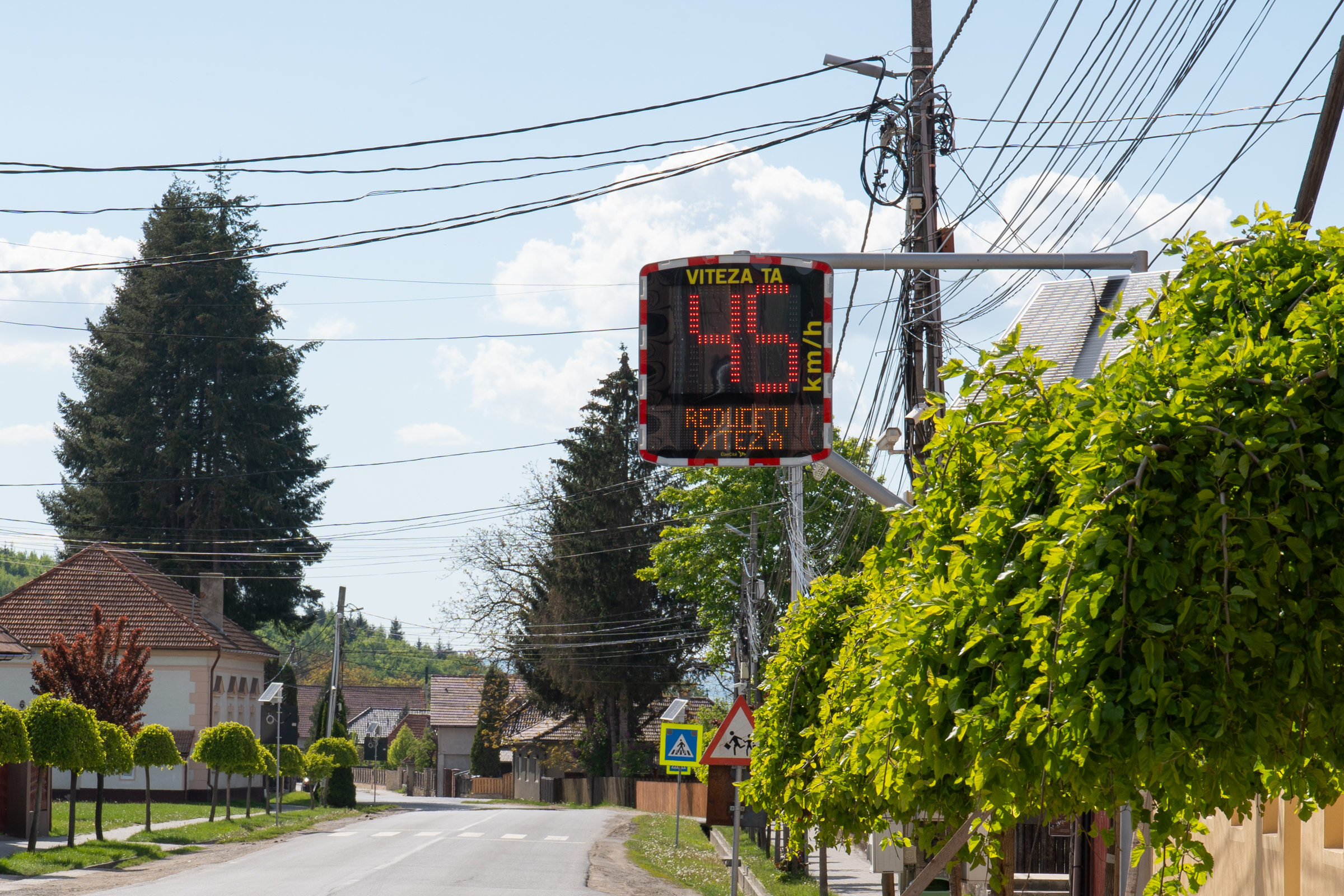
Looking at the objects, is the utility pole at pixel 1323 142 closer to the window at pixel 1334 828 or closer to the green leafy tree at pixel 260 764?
the window at pixel 1334 828

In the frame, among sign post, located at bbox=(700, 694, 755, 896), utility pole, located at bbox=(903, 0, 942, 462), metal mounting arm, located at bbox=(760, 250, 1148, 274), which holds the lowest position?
sign post, located at bbox=(700, 694, 755, 896)

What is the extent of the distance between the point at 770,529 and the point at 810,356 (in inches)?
1606

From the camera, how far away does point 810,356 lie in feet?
25.0

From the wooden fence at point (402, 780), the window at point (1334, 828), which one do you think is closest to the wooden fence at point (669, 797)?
the wooden fence at point (402, 780)

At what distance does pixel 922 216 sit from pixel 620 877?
14.5 meters

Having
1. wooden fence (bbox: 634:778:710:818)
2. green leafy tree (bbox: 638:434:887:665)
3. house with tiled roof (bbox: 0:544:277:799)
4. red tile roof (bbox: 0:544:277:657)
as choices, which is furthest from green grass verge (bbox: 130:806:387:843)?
green leafy tree (bbox: 638:434:887:665)

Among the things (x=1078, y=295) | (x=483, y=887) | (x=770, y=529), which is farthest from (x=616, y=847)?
(x=1078, y=295)

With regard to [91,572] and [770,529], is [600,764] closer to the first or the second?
[770,529]

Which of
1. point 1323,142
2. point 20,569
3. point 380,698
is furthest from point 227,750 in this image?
point 20,569

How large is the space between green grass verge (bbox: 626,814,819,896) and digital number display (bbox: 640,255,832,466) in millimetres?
12295

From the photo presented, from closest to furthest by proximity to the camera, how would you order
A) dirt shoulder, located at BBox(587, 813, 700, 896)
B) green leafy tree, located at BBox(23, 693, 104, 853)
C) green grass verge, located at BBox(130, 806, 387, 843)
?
dirt shoulder, located at BBox(587, 813, 700, 896), green leafy tree, located at BBox(23, 693, 104, 853), green grass verge, located at BBox(130, 806, 387, 843)

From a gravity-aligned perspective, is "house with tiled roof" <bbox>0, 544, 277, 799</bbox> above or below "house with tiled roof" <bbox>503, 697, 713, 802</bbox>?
above

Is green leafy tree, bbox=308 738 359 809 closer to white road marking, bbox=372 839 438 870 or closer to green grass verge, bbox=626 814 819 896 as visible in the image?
green grass verge, bbox=626 814 819 896

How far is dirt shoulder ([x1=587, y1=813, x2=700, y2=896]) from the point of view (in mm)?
21500
